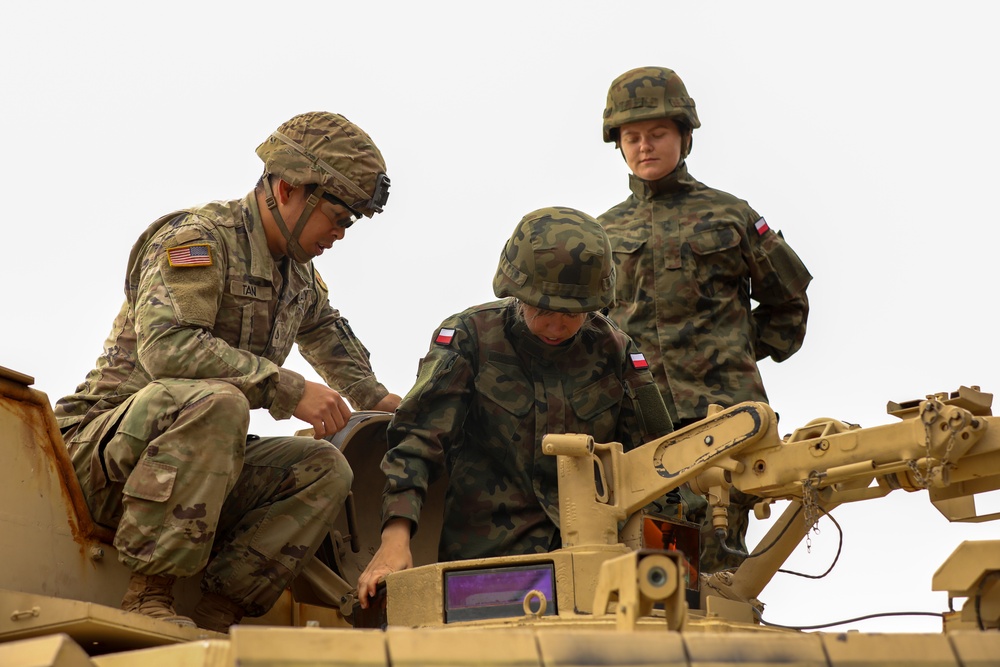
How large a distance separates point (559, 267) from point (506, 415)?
78 cm

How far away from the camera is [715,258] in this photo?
30.6 feet

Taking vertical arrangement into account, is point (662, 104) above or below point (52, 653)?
above

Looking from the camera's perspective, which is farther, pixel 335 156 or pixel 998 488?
pixel 335 156

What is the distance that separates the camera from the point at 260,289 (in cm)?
738

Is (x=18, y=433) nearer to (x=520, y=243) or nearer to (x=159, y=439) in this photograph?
(x=159, y=439)

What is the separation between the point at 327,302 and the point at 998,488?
3257 mm

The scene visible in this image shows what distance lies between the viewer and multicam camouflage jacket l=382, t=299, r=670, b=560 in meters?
7.45

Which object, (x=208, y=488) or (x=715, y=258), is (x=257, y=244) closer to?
(x=208, y=488)

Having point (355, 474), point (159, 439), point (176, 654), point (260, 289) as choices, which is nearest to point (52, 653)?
point (176, 654)

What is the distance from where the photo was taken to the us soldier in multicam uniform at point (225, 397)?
649 centimetres

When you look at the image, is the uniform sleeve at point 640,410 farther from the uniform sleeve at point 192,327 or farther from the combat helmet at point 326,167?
the uniform sleeve at point 192,327

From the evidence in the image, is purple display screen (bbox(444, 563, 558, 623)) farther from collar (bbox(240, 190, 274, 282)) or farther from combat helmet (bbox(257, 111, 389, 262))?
combat helmet (bbox(257, 111, 389, 262))

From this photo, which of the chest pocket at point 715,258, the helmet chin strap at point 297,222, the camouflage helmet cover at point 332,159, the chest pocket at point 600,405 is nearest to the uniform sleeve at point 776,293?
the chest pocket at point 715,258

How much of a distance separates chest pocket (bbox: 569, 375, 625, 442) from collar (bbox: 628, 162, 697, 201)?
7.01ft
